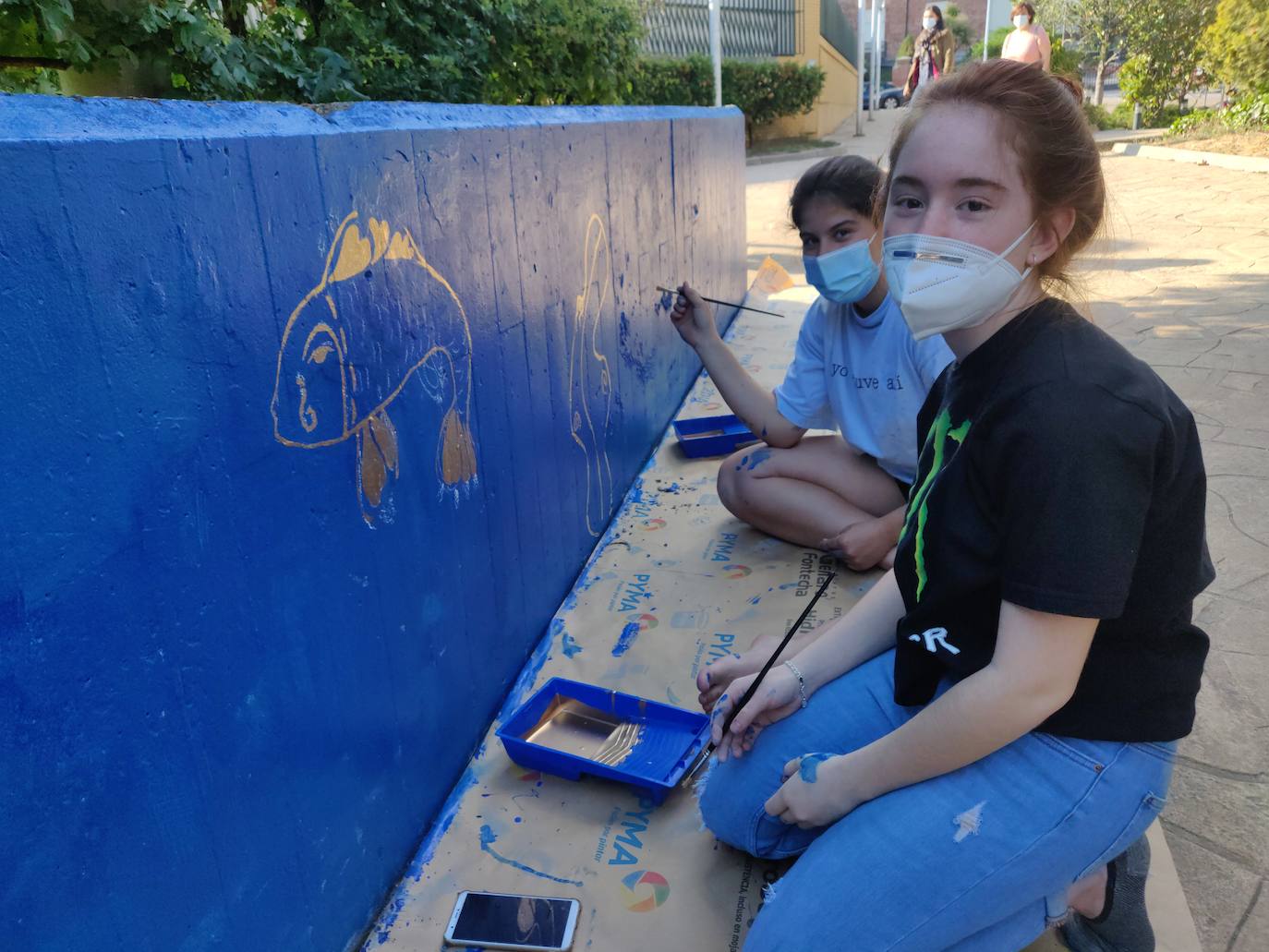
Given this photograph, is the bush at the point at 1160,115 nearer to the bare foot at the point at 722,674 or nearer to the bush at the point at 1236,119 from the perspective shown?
the bush at the point at 1236,119

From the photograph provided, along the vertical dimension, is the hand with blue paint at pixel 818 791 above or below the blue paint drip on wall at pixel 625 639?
above

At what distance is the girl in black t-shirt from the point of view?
1.19 metres

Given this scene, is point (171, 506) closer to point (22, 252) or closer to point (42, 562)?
point (42, 562)

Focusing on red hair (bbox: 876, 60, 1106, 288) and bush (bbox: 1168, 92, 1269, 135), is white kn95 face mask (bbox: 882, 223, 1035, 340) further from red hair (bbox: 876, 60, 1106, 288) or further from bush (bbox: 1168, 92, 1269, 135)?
bush (bbox: 1168, 92, 1269, 135)

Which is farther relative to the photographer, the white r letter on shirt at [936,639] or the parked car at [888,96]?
the parked car at [888,96]

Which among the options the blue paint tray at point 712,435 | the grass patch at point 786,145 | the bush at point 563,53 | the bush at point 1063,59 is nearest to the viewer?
the bush at point 563,53

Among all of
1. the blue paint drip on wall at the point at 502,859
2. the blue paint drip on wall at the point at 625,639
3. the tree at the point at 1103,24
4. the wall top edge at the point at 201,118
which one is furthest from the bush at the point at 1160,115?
the blue paint drip on wall at the point at 502,859

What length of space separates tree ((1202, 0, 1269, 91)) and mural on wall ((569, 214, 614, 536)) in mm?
11341

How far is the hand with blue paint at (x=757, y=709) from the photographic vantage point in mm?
1704

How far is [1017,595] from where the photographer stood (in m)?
1.20

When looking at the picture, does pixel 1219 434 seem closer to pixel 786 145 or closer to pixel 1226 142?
pixel 1226 142

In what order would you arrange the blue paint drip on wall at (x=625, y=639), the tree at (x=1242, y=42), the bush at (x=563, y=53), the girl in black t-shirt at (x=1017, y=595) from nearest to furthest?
1. the girl in black t-shirt at (x=1017, y=595)
2. the blue paint drip on wall at (x=625, y=639)
3. the bush at (x=563, y=53)
4. the tree at (x=1242, y=42)

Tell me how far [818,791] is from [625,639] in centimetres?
113

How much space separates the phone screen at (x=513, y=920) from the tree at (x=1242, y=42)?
12.8 metres
